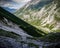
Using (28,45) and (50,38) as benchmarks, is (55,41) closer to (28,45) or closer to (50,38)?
(50,38)

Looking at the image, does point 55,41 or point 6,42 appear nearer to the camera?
point 6,42

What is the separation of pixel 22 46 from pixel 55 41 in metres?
10.1

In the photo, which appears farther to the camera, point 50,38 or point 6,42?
point 50,38

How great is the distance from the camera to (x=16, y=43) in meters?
54.8

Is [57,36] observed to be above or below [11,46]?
above

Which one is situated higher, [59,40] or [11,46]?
[59,40]

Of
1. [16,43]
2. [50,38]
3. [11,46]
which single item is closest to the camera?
[11,46]

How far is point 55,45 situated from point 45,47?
111 inches

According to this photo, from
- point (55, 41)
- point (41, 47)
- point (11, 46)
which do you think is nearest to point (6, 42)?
point (11, 46)

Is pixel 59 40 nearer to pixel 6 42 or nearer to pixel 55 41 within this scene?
pixel 55 41

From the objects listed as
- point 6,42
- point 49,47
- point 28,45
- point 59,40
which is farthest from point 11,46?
point 59,40

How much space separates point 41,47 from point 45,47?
1.82 m

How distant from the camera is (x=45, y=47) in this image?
53906mm

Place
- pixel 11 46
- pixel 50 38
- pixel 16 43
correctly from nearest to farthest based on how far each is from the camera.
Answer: pixel 11 46 < pixel 16 43 < pixel 50 38
